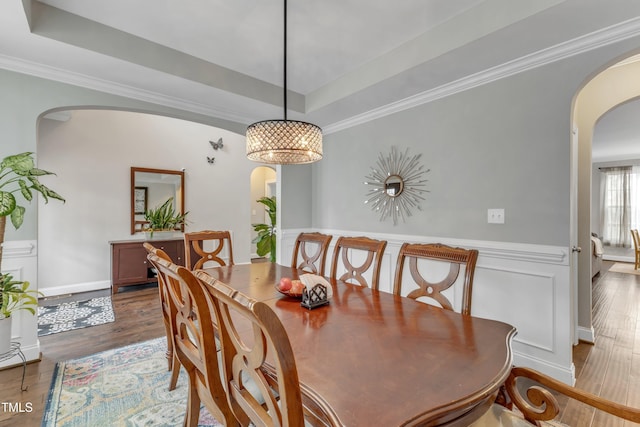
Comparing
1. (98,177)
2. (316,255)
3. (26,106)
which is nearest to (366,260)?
(316,255)

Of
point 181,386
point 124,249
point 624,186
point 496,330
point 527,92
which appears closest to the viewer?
point 496,330

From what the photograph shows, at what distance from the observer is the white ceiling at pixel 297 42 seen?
1857 mm

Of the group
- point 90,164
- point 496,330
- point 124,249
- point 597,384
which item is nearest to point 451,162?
point 496,330

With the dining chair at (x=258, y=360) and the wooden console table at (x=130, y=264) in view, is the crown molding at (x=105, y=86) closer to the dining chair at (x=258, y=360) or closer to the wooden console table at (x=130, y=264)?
the wooden console table at (x=130, y=264)

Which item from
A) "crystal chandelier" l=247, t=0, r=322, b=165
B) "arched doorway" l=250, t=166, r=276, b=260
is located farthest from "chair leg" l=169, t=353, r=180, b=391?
"arched doorway" l=250, t=166, r=276, b=260

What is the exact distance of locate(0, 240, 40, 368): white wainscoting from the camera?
89.1 inches

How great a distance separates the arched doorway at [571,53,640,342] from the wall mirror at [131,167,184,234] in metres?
5.59

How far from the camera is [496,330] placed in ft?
3.99

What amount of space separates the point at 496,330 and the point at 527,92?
6.24ft

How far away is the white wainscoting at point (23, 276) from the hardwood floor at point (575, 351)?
126 mm

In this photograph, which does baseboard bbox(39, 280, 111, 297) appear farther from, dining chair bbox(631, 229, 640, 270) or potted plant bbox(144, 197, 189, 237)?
dining chair bbox(631, 229, 640, 270)

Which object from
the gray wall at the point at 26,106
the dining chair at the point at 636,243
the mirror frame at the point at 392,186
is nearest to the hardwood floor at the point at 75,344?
the gray wall at the point at 26,106

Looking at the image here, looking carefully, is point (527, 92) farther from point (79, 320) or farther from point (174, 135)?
point (174, 135)

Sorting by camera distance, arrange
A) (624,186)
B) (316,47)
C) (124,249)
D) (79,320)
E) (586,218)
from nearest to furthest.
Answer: (316,47) < (586,218) < (79,320) < (124,249) < (624,186)
